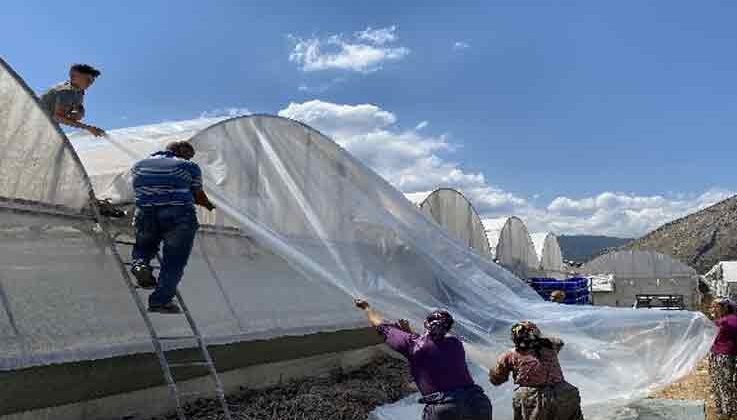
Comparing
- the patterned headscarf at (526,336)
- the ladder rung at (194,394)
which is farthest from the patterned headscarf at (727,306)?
the ladder rung at (194,394)

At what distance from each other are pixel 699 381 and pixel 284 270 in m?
7.39

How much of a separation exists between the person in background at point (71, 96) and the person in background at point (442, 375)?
3.67m

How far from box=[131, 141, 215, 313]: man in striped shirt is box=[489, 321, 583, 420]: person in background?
257 cm

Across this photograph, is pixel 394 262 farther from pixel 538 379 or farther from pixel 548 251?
pixel 548 251

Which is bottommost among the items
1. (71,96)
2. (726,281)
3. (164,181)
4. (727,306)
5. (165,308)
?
(726,281)

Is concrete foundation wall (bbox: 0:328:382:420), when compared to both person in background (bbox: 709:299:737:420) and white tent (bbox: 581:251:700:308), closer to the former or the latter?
person in background (bbox: 709:299:737:420)

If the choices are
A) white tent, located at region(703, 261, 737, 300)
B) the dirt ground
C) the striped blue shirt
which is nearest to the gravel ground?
the striped blue shirt

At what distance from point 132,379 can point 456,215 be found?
15080mm

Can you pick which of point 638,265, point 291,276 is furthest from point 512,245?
point 291,276

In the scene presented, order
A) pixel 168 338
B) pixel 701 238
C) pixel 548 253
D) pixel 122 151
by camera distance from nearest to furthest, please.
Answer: pixel 168 338 → pixel 122 151 → pixel 548 253 → pixel 701 238

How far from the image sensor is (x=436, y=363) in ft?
15.9

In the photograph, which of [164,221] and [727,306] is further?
[727,306]

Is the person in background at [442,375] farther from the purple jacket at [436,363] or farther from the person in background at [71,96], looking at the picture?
the person in background at [71,96]

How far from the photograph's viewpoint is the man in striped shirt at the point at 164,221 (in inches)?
208
